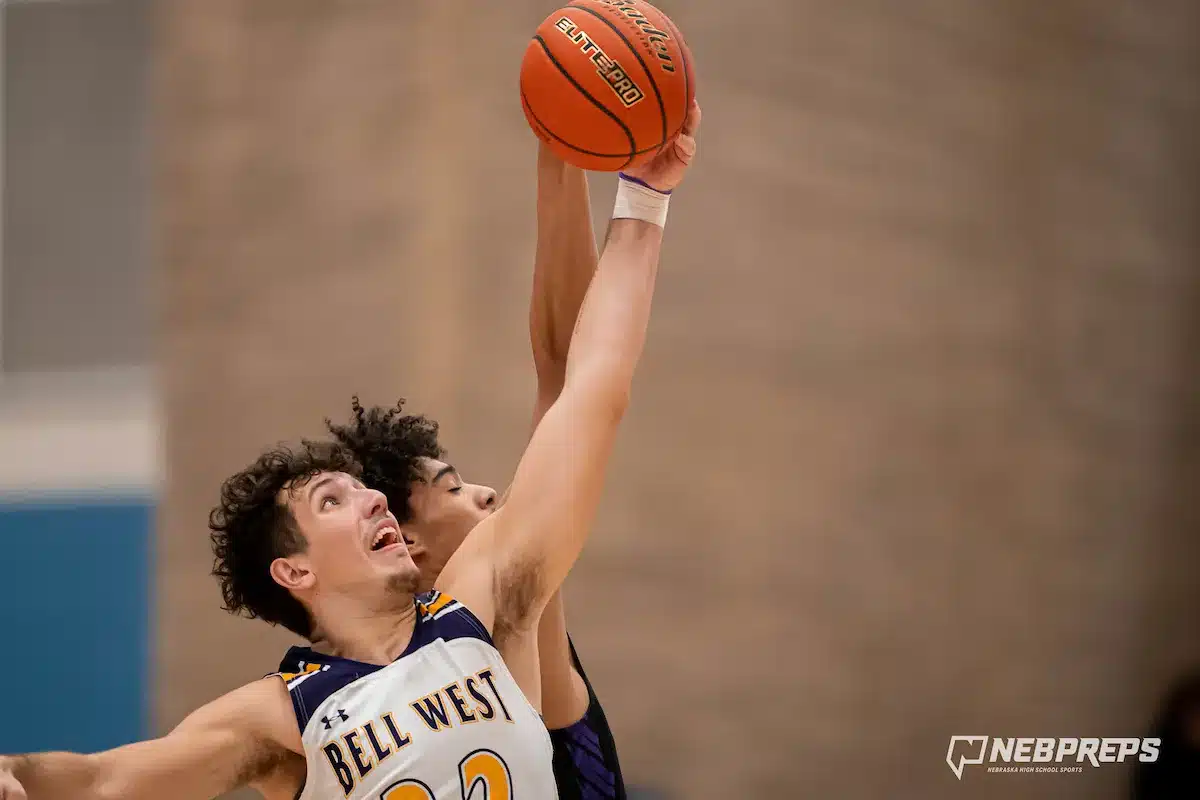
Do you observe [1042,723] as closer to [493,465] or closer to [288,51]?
[493,465]

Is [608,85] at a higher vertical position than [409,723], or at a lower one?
higher

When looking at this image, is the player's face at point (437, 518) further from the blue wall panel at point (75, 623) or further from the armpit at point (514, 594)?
the blue wall panel at point (75, 623)

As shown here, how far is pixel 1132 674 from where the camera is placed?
4766 mm

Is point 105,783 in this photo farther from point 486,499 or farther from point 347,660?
point 486,499

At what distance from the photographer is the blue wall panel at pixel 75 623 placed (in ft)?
15.4

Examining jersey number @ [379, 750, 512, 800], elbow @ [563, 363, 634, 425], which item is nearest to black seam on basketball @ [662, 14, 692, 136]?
elbow @ [563, 363, 634, 425]

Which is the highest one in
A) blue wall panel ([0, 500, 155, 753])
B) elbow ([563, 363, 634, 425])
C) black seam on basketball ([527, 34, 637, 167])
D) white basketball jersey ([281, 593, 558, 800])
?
black seam on basketball ([527, 34, 637, 167])

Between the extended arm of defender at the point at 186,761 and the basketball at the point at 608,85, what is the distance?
0.99 meters

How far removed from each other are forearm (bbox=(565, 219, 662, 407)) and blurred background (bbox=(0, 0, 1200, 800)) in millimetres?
2390

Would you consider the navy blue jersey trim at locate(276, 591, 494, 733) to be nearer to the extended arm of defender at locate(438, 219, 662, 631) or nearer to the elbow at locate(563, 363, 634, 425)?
the extended arm of defender at locate(438, 219, 662, 631)

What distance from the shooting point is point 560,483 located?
193 cm

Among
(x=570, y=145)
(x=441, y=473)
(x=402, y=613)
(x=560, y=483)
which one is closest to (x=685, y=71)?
(x=570, y=145)

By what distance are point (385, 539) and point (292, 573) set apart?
16 cm
